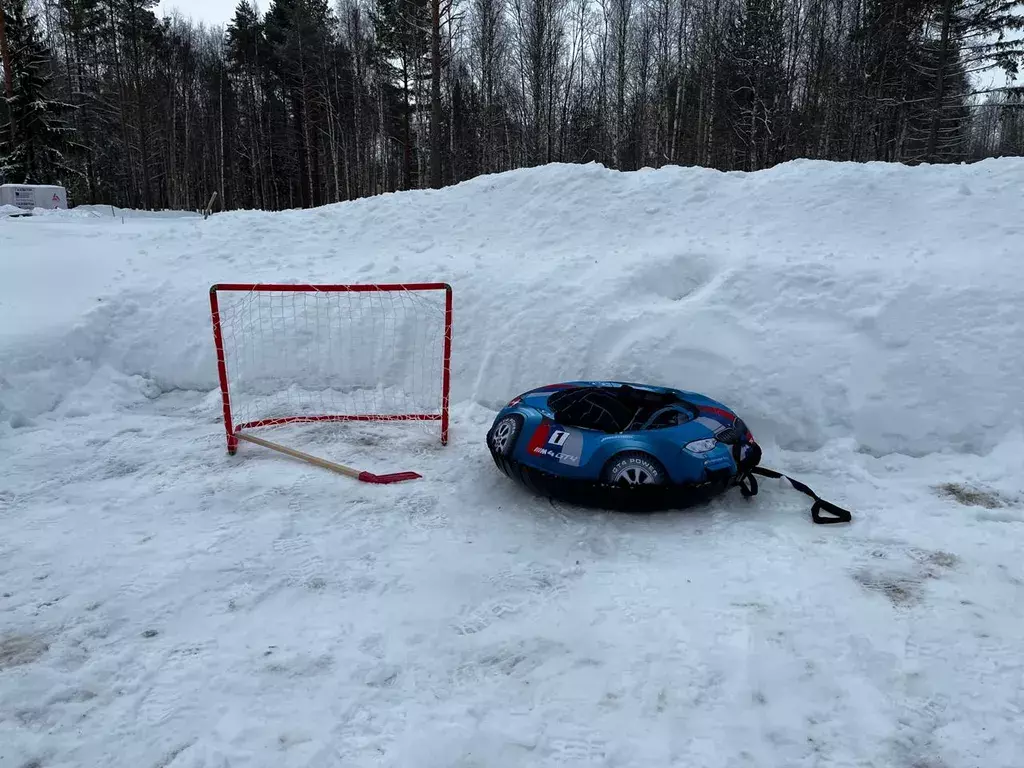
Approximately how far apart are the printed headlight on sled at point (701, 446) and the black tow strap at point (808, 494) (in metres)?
0.39

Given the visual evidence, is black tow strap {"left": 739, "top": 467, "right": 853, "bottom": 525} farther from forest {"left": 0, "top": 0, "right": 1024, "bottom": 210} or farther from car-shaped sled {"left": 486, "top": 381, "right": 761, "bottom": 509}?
forest {"left": 0, "top": 0, "right": 1024, "bottom": 210}

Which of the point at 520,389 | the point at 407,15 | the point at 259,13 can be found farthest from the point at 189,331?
the point at 259,13

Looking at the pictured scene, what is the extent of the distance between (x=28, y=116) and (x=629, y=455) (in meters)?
28.4

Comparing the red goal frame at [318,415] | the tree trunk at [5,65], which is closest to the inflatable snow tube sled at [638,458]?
the red goal frame at [318,415]

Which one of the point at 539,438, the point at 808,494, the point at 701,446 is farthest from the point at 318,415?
the point at 808,494

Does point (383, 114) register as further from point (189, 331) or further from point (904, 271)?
point (904, 271)

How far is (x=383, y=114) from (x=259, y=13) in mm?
12825

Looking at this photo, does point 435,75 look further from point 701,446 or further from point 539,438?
point 701,446

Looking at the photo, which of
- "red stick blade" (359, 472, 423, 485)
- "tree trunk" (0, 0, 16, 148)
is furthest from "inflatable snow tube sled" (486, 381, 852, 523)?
"tree trunk" (0, 0, 16, 148)

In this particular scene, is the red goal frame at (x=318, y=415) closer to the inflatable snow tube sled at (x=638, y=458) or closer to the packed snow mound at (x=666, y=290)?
the packed snow mound at (x=666, y=290)

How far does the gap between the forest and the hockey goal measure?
37.8ft

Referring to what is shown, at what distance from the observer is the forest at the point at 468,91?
2097cm

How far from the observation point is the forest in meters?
21.0

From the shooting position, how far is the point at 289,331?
7.27 metres
